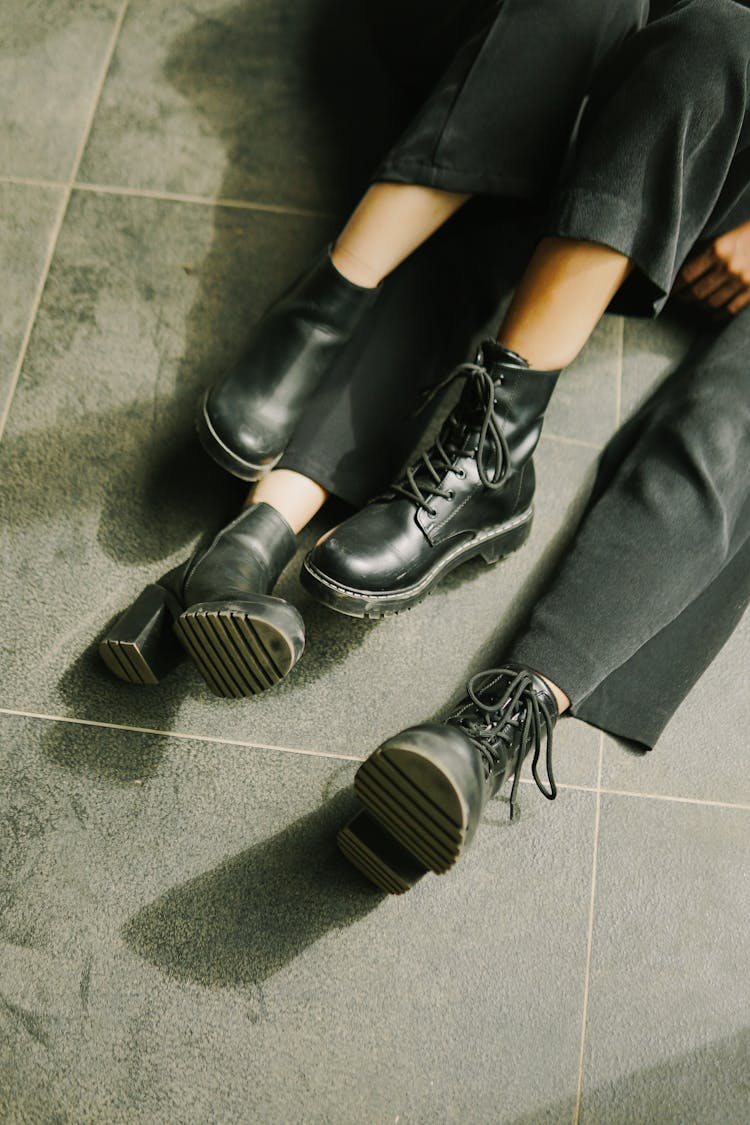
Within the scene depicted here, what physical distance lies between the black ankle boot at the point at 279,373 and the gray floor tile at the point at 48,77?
1.39ft

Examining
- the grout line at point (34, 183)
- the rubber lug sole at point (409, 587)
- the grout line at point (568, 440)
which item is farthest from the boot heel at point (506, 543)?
the grout line at point (34, 183)

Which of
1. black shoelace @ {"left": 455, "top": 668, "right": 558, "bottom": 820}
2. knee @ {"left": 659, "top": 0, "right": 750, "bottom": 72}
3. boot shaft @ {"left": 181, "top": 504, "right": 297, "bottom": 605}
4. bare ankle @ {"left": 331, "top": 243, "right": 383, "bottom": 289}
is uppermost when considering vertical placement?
knee @ {"left": 659, "top": 0, "right": 750, "bottom": 72}

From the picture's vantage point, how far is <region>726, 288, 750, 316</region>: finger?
0.92 m

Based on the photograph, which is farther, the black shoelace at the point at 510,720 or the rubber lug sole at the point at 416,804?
the black shoelace at the point at 510,720

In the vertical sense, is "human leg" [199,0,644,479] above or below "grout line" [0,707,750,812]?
above

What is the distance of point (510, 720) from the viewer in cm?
77

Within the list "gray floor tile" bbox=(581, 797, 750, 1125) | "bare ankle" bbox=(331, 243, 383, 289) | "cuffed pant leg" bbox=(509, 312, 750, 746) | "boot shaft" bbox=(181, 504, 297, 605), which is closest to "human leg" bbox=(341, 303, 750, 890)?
"cuffed pant leg" bbox=(509, 312, 750, 746)

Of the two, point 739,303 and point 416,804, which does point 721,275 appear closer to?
point 739,303

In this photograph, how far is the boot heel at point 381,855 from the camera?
0.73m

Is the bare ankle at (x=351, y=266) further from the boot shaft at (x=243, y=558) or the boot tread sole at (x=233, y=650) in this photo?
the boot tread sole at (x=233, y=650)

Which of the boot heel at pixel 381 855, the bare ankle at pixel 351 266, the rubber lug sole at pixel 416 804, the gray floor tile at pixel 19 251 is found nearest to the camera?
the rubber lug sole at pixel 416 804

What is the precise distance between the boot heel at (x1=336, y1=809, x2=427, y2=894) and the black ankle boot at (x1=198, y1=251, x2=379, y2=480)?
353 mm

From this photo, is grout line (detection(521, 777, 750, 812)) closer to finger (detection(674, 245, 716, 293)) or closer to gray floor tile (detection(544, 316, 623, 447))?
gray floor tile (detection(544, 316, 623, 447))

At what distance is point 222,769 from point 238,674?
0.56 ft
